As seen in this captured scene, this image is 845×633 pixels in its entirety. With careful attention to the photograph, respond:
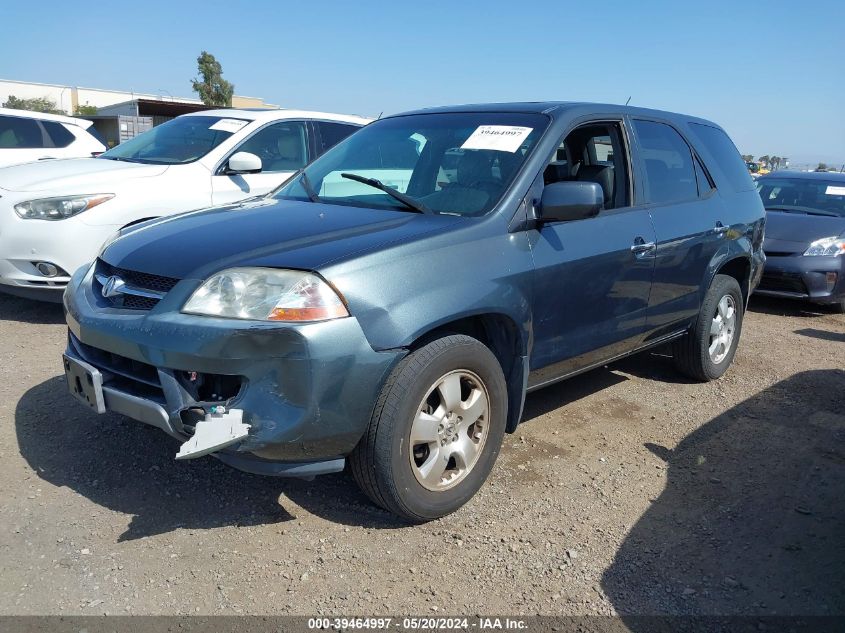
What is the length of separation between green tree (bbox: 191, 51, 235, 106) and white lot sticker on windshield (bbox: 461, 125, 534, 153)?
4859 centimetres

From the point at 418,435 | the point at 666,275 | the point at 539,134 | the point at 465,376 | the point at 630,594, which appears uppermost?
the point at 539,134

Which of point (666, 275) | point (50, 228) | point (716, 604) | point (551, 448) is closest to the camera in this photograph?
point (716, 604)

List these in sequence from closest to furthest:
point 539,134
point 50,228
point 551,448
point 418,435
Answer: point 418,435 < point 539,134 < point 551,448 < point 50,228

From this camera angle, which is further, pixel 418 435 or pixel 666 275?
pixel 666 275

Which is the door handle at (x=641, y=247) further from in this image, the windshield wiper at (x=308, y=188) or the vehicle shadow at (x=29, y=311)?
the vehicle shadow at (x=29, y=311)

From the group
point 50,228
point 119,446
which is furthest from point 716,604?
point 50,228

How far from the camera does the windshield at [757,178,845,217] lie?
831cm

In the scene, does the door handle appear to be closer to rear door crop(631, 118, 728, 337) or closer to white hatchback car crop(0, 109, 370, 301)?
rear door crop(631, 118, 728, 337)

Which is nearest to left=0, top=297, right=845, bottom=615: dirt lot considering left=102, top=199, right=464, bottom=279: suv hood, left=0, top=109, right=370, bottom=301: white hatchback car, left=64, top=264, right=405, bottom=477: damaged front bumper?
left=64, top=264, right=405, bottom=477: damaged front bumper

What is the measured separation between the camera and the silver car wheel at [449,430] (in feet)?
9.31

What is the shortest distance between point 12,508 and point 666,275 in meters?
3.52

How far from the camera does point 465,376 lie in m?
2.95

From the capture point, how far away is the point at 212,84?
48562 mm

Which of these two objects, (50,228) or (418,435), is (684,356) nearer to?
(418,435)
